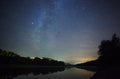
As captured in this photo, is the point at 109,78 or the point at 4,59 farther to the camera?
the point at 4,59

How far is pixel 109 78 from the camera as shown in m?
23.2

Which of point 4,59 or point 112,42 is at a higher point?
point 4,59

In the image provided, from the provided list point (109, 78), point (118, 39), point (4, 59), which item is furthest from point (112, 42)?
point (4, 59)

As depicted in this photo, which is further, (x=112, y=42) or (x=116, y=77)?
(x=112, y=42)

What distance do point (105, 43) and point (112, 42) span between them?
5.43m

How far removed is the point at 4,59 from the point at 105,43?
381 ft

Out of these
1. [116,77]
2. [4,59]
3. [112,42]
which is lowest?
[116,77]

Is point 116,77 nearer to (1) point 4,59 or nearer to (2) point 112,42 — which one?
(2) point 112,42

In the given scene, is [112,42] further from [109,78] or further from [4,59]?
[4,59]

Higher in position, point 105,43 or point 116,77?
point 105,43

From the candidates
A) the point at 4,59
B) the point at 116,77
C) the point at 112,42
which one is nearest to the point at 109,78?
the point at 116,77

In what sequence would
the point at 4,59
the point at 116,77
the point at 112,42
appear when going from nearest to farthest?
the point at 116,77, the point at 112,42, the point at 4,59

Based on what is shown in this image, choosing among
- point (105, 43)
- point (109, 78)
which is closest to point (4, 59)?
point (105, 43)

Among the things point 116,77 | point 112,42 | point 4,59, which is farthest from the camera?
point 4,59
